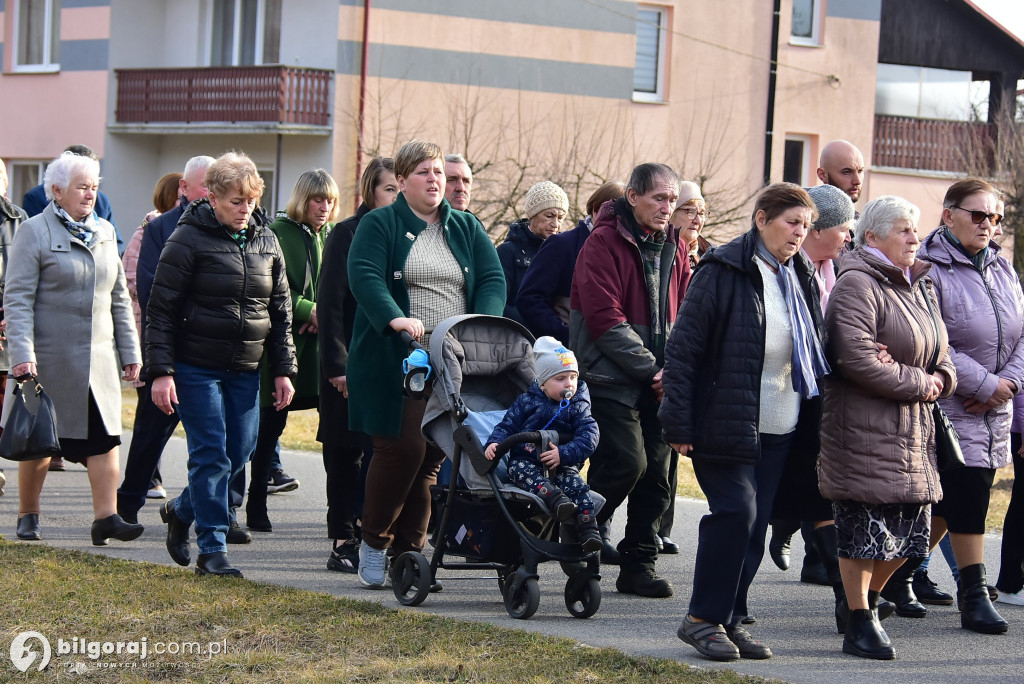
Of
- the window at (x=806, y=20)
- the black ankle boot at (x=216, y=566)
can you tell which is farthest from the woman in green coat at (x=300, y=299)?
the window at (x=806, y=20)

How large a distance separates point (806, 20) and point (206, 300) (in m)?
25.4

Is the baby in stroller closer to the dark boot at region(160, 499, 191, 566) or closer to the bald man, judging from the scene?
the dark boot at region(160, 499, 191, 566)

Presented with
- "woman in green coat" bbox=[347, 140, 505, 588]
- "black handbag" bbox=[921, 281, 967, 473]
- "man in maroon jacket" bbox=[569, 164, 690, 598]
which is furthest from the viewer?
"man in maroon jacket" bbox=[569, 164, 690, 598]

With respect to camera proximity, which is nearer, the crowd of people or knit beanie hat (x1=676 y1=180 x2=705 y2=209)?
the crowd of people

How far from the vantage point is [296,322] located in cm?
929

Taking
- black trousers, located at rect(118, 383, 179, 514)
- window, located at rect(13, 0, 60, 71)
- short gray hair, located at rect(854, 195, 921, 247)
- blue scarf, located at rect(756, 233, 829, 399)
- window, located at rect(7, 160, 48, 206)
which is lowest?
black trousers, located at rect(118, 383, 179, 514)

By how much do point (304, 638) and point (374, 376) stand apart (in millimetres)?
1601

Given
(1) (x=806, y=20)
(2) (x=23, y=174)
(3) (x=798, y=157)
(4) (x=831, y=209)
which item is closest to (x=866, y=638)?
(4) (x=831, y=209)

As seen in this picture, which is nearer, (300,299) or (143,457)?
(143,457)

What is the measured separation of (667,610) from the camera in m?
7.15

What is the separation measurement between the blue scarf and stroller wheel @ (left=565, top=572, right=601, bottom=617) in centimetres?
143

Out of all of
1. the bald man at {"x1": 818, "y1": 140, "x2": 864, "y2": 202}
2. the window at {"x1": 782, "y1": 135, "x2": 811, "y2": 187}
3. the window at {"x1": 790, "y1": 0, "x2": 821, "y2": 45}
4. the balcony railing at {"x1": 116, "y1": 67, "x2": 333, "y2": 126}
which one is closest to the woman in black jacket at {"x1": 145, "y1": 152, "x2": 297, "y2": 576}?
the bald man at {"x1": 818, "y1": 140, "x2": 864, "y2": 202}

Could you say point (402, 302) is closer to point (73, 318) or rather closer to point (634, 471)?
point (634, 471)

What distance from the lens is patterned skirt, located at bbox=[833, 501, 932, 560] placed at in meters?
6.28
